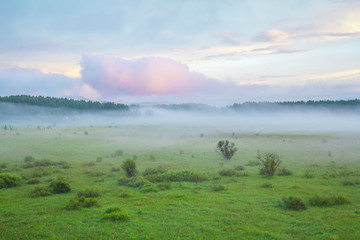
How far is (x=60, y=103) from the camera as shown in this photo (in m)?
151

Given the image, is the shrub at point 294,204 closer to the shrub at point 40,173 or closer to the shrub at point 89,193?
the shrub at point 89,193

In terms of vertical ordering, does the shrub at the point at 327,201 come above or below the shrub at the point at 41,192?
above

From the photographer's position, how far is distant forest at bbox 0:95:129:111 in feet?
454

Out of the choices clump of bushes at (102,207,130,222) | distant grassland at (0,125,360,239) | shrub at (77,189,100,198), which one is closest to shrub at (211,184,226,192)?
distant grassland at (0,125,360,239)

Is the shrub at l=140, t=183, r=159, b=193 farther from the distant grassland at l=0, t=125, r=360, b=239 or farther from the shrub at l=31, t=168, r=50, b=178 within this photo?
the shrub at l=31, t=168, r=50, b=178

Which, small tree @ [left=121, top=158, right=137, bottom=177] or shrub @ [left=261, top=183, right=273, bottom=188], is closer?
shrub @ [left=261, top=183, right=273, bottom=188]

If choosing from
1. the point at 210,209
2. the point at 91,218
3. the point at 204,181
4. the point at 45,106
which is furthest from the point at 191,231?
the point at 45,106

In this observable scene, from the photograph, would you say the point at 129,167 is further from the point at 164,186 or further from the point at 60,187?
the point at 60,187

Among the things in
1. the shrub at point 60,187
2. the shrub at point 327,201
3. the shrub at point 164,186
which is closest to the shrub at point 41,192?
the shrub at point 60,187

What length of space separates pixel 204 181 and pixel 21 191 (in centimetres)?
1470

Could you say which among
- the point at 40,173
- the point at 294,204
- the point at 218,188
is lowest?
the point at 40,173

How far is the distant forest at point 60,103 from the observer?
138 metres

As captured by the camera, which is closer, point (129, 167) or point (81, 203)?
point (81, 203)


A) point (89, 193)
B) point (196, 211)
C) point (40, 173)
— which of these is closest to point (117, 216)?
point (196, 211)
